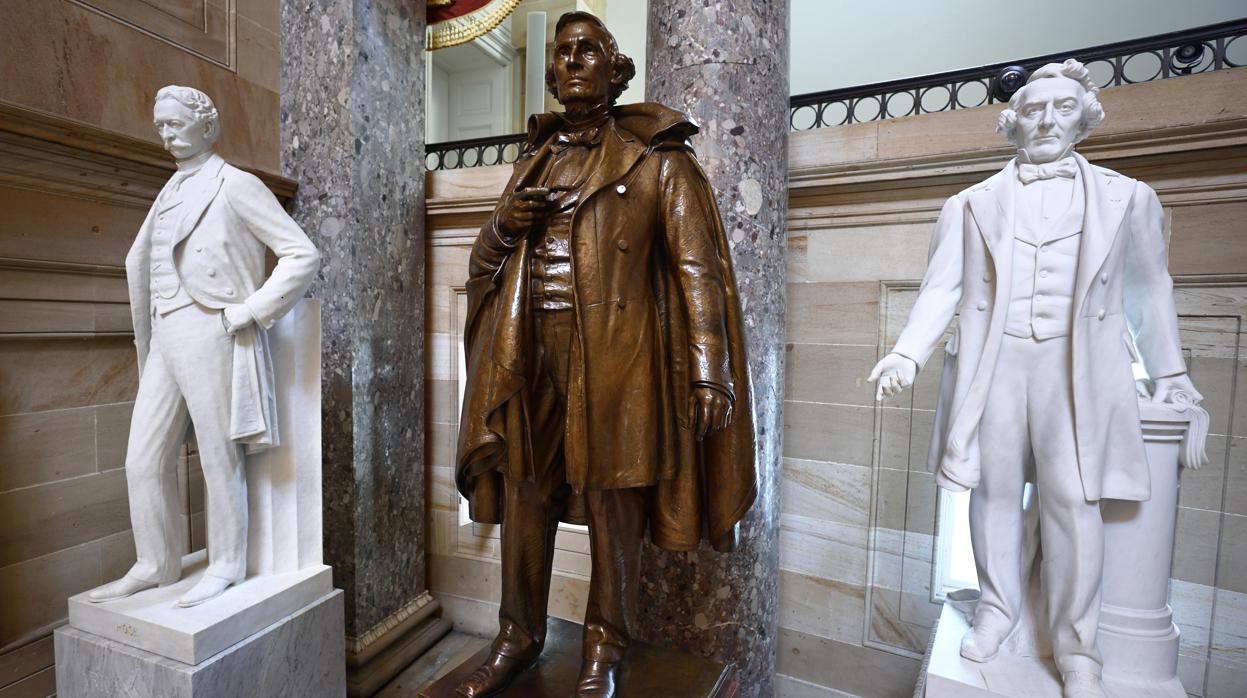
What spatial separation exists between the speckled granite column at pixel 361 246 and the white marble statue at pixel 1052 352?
93.3 inches

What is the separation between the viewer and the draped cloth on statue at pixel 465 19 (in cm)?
327

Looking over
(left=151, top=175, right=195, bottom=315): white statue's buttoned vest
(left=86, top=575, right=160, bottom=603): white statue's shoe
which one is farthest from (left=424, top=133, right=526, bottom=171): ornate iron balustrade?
(left=86, top=575, right=160, bottom=603): white statue's shoe

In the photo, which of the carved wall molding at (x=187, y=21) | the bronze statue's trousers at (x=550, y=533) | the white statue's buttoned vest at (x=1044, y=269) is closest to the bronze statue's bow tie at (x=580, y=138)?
the bronze statue's trousers at (x=550, y=533)

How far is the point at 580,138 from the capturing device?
56.0 inches

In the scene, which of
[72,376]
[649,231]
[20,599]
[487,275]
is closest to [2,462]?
[72,376]

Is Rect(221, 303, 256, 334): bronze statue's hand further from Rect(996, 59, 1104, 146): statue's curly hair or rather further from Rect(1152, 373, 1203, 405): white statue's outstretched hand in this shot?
Rect(1152, 373, 1203, 405): white statue's outstretched hand

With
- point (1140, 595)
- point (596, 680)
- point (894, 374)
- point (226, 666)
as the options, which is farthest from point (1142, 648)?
point (226, 666)

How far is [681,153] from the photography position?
4.59ft

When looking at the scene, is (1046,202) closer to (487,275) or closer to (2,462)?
(487,275)

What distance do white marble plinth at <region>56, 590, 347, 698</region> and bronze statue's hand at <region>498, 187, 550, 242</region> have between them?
1.62m

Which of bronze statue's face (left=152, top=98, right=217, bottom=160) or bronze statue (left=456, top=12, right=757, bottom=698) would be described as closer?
bronze statue (left=456, top=12, right=757, bottom=698)

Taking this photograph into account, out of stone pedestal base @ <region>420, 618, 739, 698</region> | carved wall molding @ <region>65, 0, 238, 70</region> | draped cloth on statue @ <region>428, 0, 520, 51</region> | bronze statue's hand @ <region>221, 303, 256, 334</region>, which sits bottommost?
stone pedestal base @ <region>420, 618, 739, 698</region>

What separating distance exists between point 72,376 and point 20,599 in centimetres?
86

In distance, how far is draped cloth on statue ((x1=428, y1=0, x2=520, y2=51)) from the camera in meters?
3.27
